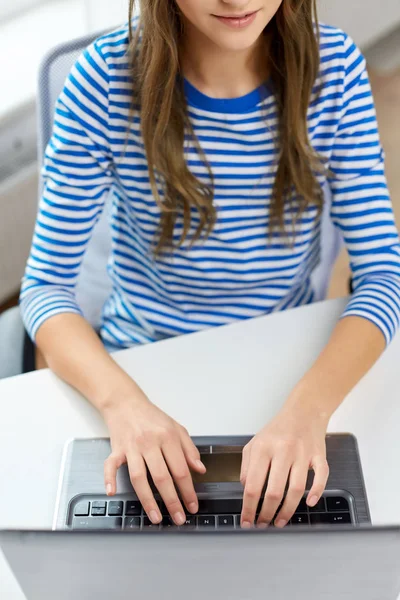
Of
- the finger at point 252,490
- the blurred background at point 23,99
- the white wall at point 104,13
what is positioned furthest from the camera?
the white wall at point 104,13

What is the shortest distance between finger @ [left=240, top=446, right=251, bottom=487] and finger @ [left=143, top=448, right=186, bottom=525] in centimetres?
6

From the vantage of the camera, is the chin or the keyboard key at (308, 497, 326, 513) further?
the chin

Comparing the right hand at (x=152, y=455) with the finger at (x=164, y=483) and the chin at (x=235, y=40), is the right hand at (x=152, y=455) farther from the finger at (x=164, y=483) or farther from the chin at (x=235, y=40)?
the chin at (x=235, y=40)

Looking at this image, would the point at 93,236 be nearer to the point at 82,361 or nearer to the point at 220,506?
the point at 82,361

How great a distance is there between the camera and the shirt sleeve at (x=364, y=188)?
3.08 feet

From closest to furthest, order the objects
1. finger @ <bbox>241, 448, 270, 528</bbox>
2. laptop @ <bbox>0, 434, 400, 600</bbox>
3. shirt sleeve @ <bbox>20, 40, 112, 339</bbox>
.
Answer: laptop @ <bbox>0, 434, 400, 600</bbox> → finger @ <bbox>241, 448, 270, 528</bbox> → shirt sleeve @ <bbox>20, 40, 112, 339</bbox>

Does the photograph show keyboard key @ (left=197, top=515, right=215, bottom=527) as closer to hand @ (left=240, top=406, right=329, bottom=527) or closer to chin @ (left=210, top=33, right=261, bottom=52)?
hand @ (left=240, top=406, right=329, bottom=527)

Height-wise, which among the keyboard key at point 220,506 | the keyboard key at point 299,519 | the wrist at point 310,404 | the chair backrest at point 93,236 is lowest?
the keyboard key at point 299,519

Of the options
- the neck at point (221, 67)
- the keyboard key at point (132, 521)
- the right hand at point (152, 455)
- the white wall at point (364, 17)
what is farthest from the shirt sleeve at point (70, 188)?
the white wall at point (364, 17)

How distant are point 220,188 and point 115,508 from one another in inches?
17.7

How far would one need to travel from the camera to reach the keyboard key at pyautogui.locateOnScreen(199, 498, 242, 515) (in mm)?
701

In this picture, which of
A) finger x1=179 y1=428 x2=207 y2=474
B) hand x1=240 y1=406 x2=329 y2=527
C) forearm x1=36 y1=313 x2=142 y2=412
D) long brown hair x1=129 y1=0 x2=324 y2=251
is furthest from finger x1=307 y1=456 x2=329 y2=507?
long brown hair x1=129 y1=0 x2=324 y2=251

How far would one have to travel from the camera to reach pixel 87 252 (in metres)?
1.14

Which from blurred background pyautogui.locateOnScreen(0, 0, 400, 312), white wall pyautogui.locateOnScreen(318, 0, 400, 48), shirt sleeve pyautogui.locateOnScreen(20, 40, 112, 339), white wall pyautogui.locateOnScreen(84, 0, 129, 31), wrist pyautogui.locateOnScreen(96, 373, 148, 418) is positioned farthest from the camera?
white wall pyautogui.locateOnScreen(318, 0, 400, 48)
